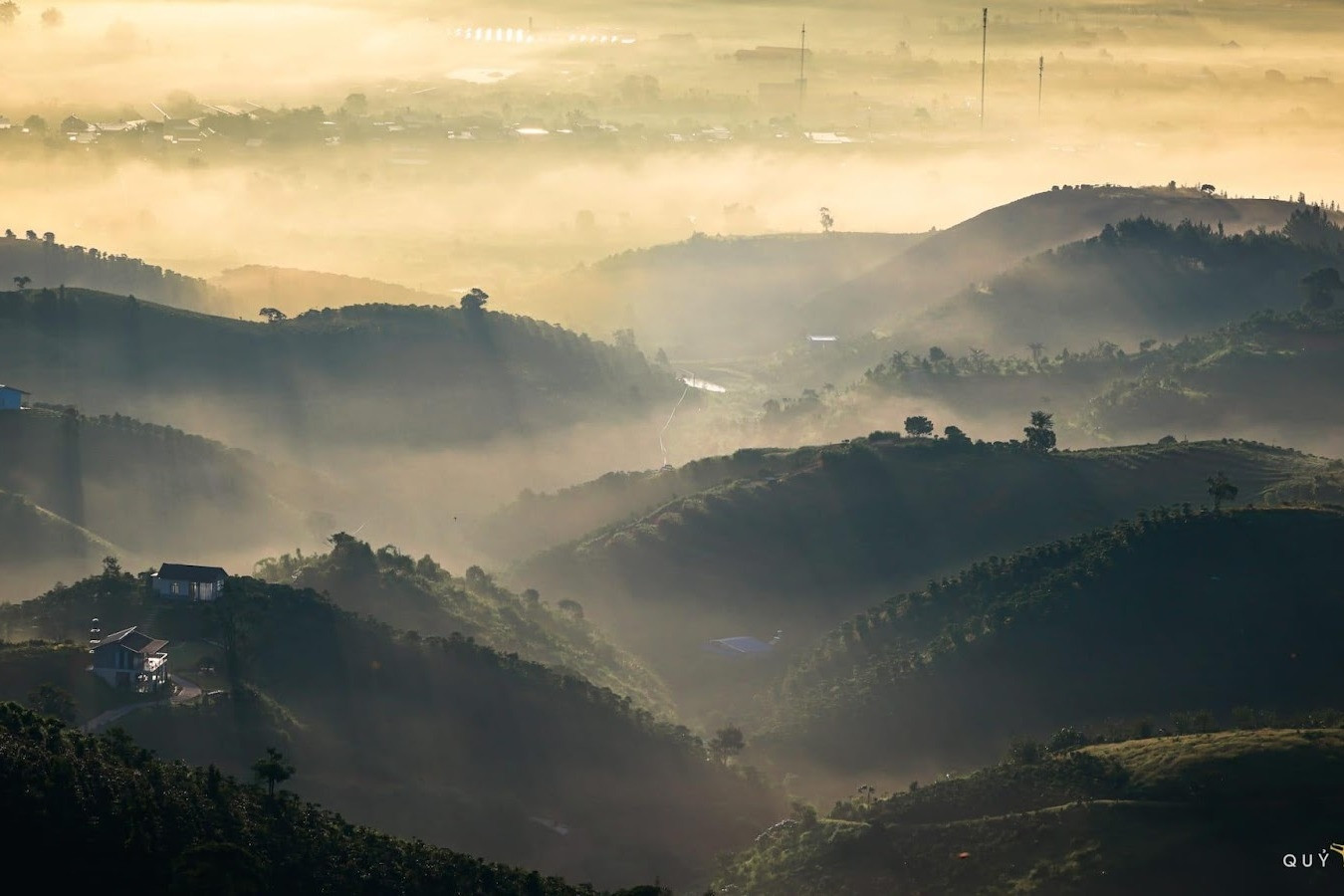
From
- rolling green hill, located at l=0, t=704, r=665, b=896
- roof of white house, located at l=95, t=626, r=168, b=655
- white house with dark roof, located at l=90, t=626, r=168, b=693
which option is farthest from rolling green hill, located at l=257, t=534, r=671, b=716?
rolling green hill, located at l=0, t=704, r=665, b=896

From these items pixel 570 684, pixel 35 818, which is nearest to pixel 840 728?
pixel 570 684

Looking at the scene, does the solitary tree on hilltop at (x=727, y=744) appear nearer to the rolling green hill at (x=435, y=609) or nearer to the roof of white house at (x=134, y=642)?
the rolling green hill at (x=435, y=609)

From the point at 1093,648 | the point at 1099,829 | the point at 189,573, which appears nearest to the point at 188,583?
the point at 189,573

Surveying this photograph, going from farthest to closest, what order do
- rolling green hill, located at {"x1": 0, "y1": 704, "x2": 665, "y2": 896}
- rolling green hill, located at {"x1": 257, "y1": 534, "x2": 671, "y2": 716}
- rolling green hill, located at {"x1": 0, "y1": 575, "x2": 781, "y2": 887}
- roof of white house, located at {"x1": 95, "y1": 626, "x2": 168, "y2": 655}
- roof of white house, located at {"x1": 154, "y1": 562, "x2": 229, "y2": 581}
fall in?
rolling green hill, located at {"x1": 257, "y1": 534, "x2": 671, "y2": 716} → roof of white house, located at {"x1": 154, "y1": 562, "x2": 229, "y2": 581} → roof of white house, located at {"x1": 95, "y1": 626, "x2": 168, "y2": 655} → rolling green hill, located at {"x1": 0, "y1": 575, "x2": 781, "y2": 887} → rolling green hill, located at {"x1": 0, "y1": 704, "x2": 665, "y2": 896}

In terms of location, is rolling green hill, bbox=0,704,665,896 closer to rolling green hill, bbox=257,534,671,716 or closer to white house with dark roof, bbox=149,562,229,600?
white house with dark roof, bbox=149,562,229,600

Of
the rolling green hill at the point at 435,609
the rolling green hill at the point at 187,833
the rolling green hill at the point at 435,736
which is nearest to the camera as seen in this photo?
the rolling green hill at the point at 187,833

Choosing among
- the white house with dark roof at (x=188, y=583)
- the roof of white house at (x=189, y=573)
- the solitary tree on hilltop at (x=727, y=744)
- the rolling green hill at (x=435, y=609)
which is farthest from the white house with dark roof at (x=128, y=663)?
the solitary tree on hilltop at (x=727, y=744)
